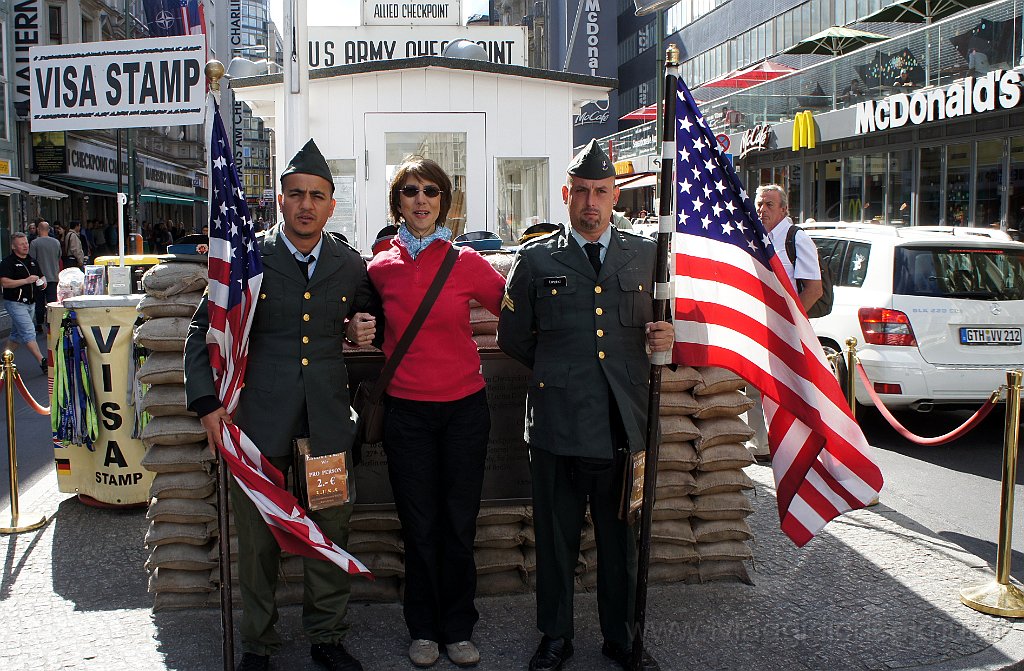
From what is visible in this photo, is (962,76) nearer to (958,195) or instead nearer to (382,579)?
(958,195)

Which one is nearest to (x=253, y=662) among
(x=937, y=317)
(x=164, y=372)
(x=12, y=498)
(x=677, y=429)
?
(x=164, y=372)

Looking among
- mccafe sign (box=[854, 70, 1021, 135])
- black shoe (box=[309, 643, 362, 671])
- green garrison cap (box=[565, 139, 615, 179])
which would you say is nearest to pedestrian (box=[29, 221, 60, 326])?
black shoe (box=[309, 643, 362, 671])

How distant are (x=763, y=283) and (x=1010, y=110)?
1896cm

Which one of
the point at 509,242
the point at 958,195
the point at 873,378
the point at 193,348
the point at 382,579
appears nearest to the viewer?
the point at 193,348

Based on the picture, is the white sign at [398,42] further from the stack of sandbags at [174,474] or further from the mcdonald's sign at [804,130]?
the mcdonald's sign at [804,130]

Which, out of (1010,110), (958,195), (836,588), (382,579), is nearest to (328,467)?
(382,579)

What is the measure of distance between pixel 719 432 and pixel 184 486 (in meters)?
2.61

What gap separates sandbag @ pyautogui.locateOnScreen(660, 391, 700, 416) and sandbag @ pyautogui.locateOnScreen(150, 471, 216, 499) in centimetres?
221

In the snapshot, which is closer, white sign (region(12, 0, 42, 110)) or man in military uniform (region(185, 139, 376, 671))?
man in military uniform (region(185, 139, 376, 671))

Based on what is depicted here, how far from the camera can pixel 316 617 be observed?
4.10 metres

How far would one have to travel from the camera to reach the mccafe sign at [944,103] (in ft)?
62.2

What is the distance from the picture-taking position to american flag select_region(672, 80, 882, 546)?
4059 mm

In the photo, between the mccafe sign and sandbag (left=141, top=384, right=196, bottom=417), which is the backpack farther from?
the mccafe sign

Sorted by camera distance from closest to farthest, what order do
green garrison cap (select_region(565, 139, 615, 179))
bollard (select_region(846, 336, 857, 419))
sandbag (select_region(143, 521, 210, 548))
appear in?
green garrison cap (select_region(565, 139, 615, 179)) → sandbag (select_region(143, 521, 210, 548)) → bollard (select_region(846, 336, 857, 419))
